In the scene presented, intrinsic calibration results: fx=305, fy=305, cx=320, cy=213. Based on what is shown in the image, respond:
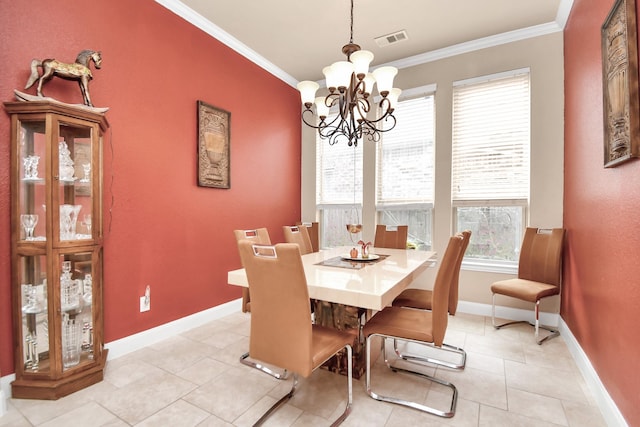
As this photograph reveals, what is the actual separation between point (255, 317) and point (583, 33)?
320 centimetres

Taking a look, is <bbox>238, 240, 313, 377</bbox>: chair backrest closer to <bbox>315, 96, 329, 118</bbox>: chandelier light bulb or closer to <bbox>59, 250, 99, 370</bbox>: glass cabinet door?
<bbox>59, 250, 99, 370</bbox>: glass cabinet door

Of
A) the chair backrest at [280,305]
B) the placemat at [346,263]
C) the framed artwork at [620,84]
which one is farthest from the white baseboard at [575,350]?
the chair backrest at [280,305]

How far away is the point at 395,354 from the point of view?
248 centimetres

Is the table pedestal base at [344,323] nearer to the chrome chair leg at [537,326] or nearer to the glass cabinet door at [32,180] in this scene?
the chrome chair leg at [537,326]

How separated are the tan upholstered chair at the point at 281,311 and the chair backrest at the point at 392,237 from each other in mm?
1867

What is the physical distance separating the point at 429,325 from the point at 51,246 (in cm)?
234

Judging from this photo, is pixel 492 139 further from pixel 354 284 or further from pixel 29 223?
pixel 29 223

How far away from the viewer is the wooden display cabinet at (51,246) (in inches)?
73.0

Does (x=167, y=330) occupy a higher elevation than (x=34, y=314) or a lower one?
lower

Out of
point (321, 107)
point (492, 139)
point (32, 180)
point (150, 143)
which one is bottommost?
point (32, 180)

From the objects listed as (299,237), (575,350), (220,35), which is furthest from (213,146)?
(575,350)

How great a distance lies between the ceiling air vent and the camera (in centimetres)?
330

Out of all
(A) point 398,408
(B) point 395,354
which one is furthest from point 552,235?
A: (A) point 398,408

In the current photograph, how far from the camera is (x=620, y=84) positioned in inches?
62.9
